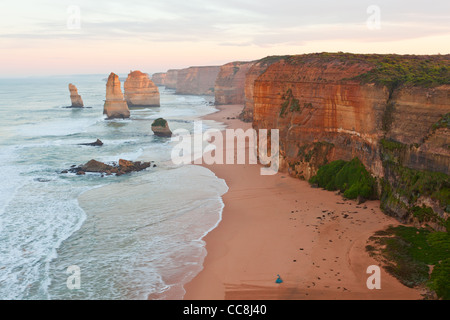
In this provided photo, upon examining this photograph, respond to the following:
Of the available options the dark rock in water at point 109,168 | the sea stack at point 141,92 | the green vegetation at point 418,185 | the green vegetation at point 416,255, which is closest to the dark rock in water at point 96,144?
the dark rock in water at point 109,168

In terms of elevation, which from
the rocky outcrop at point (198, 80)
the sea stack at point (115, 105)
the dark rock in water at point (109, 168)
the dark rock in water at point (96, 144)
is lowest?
the dark rock in water at point (109, 168)

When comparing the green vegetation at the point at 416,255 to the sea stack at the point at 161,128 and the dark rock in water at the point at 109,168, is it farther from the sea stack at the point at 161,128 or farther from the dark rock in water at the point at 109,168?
the sea stack at the point at 161,128

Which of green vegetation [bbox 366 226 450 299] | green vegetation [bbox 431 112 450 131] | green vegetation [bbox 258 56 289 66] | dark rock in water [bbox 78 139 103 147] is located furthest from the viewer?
green vegetation [bbox 258 56 289 66]

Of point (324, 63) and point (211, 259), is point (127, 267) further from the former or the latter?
point (324, 63)

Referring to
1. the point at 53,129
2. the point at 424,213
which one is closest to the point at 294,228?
the point at 424,213

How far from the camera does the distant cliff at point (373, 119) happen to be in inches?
710

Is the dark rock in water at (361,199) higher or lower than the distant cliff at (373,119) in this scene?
lower

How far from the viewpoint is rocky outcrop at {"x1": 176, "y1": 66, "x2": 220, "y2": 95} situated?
143875 millimetres

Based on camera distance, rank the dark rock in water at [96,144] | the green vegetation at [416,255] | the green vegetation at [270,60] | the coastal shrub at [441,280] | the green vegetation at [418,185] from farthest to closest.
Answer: the green vegetation at [270,60]
the dark rock in water at [96,144]
the green vegetation at [418,185]
the green vegetation at [416,255]
the coastal shrub at [441,280]

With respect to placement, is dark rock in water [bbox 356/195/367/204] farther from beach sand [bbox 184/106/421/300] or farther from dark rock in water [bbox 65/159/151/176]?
dark rock in water [bbox 65/159/151/176]

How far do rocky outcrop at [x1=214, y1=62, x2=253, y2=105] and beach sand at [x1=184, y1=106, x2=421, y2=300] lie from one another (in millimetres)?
75063

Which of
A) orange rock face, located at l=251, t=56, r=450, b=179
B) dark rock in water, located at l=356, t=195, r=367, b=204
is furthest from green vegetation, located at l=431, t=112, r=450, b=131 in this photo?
dark rock in water, located at l=356, t=195, r=367, b=204

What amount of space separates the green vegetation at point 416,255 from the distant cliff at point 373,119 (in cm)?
118

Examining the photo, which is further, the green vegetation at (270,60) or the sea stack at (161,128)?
the green vegetation at (270,60)
